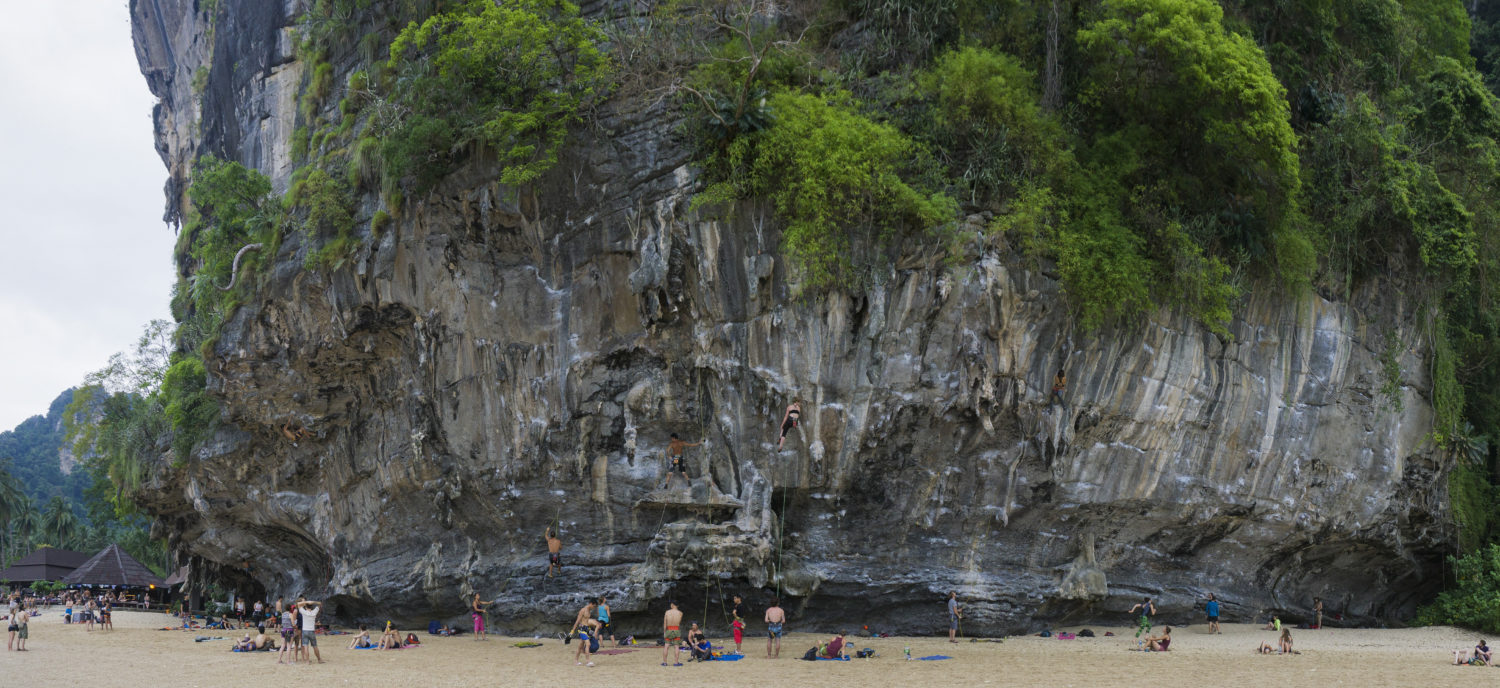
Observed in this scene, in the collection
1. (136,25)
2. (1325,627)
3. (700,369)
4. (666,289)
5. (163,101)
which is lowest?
(1325,627)

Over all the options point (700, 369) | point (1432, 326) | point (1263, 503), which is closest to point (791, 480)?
point (700, 369)

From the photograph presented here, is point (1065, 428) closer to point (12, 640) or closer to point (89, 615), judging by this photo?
point (12, 640)

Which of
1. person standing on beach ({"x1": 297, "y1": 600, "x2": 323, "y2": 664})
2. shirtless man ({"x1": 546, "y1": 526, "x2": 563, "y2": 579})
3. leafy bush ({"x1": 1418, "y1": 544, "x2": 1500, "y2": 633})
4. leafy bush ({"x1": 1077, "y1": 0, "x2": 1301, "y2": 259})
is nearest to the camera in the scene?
person standing on beach ({"x1": 297, "y1": 600, "x2": 323, "y2": 664})

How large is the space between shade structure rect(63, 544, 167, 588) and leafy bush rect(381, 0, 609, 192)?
85.3 ft

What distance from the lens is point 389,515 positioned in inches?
952

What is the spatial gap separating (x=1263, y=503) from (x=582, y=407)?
14.4 m

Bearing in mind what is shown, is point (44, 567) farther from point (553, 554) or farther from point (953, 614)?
point (953, 614)

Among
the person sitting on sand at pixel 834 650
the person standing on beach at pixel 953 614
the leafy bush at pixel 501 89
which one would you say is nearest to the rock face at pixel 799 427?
the person standing on beach at pixel 953 614

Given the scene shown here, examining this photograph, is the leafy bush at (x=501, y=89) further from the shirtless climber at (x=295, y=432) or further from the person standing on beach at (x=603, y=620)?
the person standing on beach at (x=603, y=620)

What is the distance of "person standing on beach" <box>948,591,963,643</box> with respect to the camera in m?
19.5

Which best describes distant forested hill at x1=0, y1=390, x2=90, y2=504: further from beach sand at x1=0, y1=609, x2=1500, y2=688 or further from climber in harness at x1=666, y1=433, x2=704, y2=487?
climber in harness at x1=666, y1=433, x2=704, y2=487

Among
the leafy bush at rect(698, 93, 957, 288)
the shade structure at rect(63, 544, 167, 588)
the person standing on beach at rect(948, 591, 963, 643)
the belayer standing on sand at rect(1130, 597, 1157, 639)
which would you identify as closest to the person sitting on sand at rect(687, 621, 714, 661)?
the person standing on beach at rect(948, 591, 963, 643)

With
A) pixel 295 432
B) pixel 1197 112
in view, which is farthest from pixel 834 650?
pixel 295 432

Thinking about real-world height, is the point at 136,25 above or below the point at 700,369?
above
